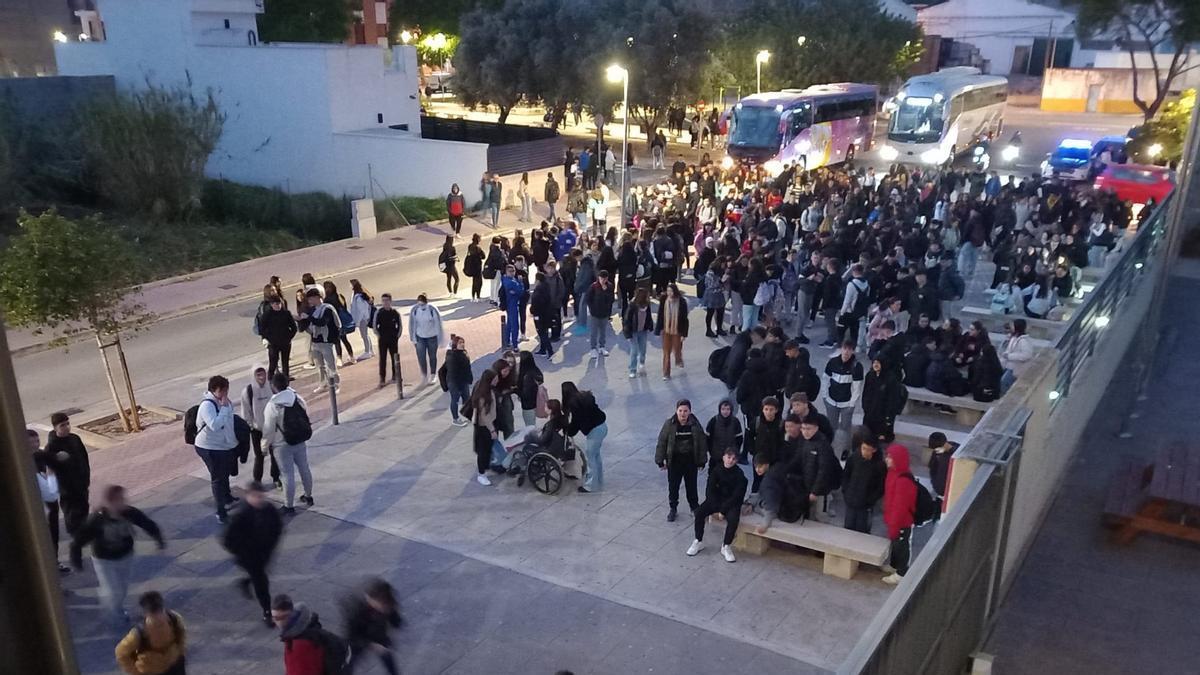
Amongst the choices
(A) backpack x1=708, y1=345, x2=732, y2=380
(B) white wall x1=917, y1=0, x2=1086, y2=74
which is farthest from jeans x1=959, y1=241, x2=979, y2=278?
(B) white wall x1=917, y1=0, x2=1086, y2=74

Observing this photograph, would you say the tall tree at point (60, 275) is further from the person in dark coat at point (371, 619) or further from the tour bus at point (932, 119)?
the tour bus at point (932, 119)

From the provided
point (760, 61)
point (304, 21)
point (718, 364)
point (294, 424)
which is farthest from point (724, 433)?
point (304, 21)

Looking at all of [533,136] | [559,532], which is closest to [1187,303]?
[559,532]

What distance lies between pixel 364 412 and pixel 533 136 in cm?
2305

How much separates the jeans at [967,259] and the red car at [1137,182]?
912cm

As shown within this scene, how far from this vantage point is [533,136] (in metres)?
33.9

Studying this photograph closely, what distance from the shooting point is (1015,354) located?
11.3 metres

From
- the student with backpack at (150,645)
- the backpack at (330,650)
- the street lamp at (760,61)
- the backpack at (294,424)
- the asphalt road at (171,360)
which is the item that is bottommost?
the asphalt road at (171,360)

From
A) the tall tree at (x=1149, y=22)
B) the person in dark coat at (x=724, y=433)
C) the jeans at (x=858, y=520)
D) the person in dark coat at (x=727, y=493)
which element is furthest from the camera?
the tall tree at (x=1149, y=22)

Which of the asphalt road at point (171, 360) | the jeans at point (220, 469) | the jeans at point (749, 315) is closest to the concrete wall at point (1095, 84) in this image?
the asphalt road at point (171, 360)

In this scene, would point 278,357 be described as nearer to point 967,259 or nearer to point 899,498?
point 899,498

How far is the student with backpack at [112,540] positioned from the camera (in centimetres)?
707

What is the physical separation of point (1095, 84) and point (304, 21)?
1771 inches

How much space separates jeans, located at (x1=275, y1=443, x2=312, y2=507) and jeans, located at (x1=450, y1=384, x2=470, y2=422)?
95.3 inches
